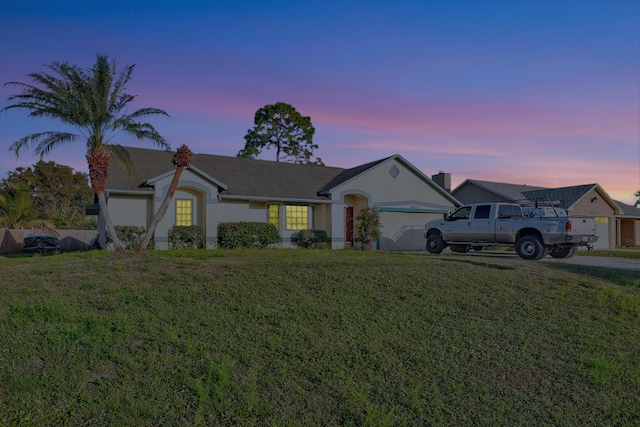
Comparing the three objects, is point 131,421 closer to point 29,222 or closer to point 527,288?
point 527,288

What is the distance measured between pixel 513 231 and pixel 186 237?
12.3 metres

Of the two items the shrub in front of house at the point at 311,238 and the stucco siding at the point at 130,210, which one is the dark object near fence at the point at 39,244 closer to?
the stucco siding at the point at 130,210

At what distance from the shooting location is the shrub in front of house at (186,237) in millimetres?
19828

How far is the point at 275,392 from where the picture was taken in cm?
573

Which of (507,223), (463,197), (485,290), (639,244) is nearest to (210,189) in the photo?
(507,223)

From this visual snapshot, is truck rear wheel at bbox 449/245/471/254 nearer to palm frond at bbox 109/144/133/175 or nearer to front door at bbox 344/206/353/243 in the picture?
front door at bbox 344/206/353/243

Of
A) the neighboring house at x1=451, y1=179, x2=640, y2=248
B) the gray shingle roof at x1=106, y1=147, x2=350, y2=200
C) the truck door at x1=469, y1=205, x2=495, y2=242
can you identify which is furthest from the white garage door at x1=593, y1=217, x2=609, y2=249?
the truck door at x1=469, y1=205, x2=495, y2=242

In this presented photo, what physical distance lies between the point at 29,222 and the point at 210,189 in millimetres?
16243

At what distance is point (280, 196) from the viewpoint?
2258cm

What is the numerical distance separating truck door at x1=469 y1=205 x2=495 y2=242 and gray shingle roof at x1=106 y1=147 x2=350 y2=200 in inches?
308

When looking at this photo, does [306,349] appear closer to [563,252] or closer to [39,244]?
[563,252]

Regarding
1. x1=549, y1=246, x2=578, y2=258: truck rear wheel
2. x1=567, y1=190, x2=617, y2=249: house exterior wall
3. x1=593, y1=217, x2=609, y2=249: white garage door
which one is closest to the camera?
x1=549, y1=246, x2=578, y2=258: truck rear wheel

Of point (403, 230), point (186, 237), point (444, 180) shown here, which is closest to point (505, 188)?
point (444, 180)

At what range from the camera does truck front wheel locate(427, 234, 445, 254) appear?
19.2 m
